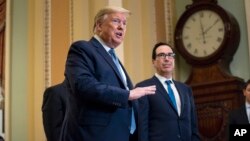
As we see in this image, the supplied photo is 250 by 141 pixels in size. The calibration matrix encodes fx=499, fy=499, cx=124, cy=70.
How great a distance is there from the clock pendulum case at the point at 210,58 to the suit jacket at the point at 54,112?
1.79m

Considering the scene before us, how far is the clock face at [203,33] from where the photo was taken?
16.0 feet

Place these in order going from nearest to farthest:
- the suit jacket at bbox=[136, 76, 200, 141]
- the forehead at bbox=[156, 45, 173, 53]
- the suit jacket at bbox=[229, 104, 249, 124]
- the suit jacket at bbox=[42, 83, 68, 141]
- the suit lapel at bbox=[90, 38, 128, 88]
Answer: the suit lapel at bbox=[90, 38, 128, 88] < the suit jacket at bbox=[136, 76, 200, 141] < the suit jacket at bbox=[42, 83, 68, 141] < the forehead at bbox=[156, 45, 173, 53] < the suit jacket at bbox=[229, 104, 249, 124]

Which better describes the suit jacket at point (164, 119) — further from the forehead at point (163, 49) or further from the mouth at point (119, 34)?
the mouth at point (119, 34)

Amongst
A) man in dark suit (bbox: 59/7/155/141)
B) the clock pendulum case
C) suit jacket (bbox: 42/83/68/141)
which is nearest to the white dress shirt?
suit jacket (bbox: 42/83/68/141)

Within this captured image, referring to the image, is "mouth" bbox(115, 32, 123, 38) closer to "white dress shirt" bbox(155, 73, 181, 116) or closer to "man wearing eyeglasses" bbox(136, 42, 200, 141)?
"man wearing eyeglasses" bbox(136, 42, 200, 141)

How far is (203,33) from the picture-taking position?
197 inches

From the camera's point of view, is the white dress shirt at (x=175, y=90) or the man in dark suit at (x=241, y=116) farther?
the man in dark suit at (x=241, y=116)

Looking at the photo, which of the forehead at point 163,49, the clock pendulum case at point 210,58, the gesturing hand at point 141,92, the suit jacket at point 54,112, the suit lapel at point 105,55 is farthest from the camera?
the clock pendulum case at point 210,58

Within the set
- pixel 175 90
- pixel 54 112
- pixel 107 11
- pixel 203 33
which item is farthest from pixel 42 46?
pixel 107 11

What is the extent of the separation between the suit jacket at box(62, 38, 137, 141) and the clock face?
107 inches

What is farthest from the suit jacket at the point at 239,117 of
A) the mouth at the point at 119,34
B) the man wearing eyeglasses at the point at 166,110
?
the mouth at the point at 119,34

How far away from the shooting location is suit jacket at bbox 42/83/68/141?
11.0ft

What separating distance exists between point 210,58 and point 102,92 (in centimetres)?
286

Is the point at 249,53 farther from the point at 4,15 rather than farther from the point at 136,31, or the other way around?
the point at 4,15
